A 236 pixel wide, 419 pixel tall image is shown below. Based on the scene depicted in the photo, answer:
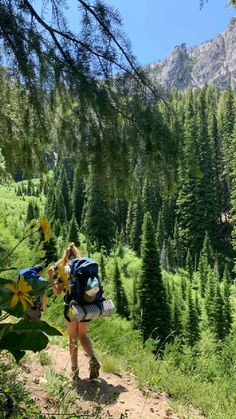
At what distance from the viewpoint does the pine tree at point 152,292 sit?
26453 millimetres

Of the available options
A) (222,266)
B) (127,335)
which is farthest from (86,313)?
(222,266)

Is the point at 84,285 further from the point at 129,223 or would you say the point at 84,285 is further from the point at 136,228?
the point at 129,223

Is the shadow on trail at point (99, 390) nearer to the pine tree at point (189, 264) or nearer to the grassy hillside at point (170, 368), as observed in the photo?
the grassy hillside at point (170, 368)

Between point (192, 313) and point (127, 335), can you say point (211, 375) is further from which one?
point (192, 313)

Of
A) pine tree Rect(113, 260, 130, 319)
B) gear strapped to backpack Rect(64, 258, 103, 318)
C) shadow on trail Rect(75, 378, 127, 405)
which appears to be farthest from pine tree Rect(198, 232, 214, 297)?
gear strapped to backpack Rect(64, 258, 103, 318)

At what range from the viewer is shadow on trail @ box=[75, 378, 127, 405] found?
163 inches

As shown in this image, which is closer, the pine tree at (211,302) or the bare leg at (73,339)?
the bare leg at (73,339)

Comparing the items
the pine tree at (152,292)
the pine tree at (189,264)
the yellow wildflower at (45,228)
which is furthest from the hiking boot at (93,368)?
the pine tree at (189,264)

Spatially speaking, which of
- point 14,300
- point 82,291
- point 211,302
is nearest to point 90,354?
point 82,291

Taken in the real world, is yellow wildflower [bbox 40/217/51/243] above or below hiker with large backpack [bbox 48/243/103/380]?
above

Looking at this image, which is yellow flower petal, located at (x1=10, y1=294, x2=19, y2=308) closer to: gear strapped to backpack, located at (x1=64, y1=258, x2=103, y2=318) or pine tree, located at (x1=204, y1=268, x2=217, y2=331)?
gear strapped to backpack, located at (x1=64, y1=258, x2=103, y2=318)

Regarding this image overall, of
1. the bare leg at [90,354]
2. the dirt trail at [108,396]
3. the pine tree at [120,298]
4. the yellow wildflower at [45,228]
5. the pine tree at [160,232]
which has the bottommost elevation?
the pine tree at [120,298]

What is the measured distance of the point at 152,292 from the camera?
88.2 feet

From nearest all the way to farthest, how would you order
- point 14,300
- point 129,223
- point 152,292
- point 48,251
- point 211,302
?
point 14,300
point 48,251
point 152,292
point 211,302
point 129,223
